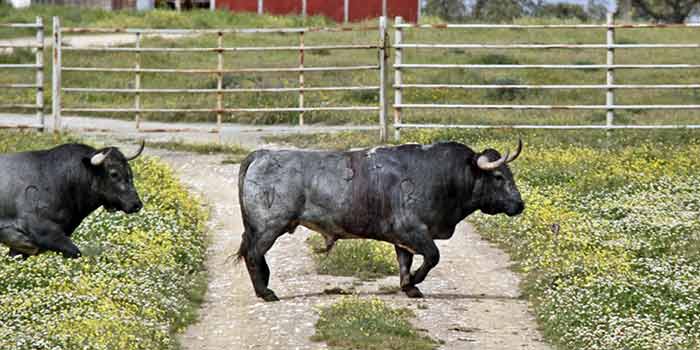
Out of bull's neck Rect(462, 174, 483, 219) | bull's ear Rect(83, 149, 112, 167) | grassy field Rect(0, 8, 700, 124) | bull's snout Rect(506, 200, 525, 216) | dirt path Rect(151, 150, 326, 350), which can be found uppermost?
grassy field Rect(0, 8, 700, 124)

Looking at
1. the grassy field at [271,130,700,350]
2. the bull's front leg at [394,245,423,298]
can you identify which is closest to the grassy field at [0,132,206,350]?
the bull's front leg at [394,245,423,298]

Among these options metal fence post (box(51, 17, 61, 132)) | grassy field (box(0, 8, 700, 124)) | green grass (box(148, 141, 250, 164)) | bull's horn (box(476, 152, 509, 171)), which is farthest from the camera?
grassy field (box(0, 8, 700, 124))

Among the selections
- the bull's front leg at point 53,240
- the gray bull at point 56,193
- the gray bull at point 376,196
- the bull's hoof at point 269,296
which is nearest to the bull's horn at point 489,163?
the gray bull at point 376,196

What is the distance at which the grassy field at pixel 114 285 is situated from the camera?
10.7 metres

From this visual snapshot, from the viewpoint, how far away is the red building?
45.4 meters

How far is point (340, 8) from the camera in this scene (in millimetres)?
45531

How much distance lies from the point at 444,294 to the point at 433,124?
423 inches

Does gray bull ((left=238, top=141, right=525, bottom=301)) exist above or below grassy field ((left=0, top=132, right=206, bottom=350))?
above

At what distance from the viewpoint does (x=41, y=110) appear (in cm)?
2423

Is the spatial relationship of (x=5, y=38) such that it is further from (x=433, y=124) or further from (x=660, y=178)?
(x=660, y=178)

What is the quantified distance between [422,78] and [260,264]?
58.6ft

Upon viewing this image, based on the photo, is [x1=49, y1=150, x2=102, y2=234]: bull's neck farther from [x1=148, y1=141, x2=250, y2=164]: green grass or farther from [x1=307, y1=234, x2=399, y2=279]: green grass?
[x1=148, y1=141, x2=250, y2=164]: green grass

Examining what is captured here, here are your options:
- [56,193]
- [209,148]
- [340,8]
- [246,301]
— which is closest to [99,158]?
[56,193]

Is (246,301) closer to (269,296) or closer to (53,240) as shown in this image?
(269,296)
